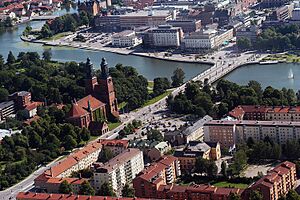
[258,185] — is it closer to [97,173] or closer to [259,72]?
[97,173]

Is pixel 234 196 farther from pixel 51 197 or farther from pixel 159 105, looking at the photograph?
pixel 159 105

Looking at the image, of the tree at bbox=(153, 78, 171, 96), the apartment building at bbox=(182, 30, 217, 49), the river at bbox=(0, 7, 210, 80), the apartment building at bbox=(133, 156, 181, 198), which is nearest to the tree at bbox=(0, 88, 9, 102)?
the tree at bbox=(153, 78, 171, 96)

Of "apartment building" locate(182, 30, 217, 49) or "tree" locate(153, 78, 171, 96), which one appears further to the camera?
"apartment building" locate(182, 30, 217, 49)

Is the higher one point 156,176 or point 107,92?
point 107,92

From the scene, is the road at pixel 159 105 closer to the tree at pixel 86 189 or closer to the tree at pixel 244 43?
the tree at pixel 244 43

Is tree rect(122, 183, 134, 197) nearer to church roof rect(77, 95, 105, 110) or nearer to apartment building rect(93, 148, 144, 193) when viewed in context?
apartment building rect(93, 148, 144, 193)

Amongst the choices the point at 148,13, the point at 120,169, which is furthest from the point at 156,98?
the point at 148,13
